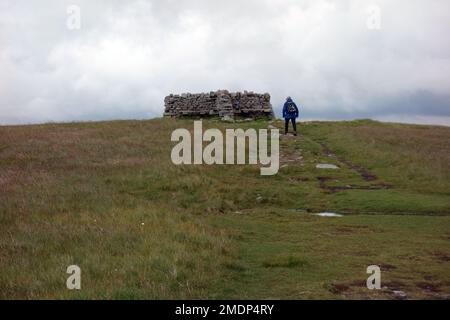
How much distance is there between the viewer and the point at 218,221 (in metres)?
18.1

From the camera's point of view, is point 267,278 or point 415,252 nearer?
point 267,278

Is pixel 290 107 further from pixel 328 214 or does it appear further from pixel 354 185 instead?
pixel 328 214

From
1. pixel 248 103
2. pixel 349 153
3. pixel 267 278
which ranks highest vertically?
pixel 248 103

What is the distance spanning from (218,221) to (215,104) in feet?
97.0

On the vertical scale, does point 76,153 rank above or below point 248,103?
below

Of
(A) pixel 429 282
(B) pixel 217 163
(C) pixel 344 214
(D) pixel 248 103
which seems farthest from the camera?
(D) pixel 248 103

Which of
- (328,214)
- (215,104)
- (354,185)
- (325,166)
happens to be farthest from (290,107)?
(328,214)

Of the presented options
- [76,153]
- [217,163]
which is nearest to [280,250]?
[217,163]

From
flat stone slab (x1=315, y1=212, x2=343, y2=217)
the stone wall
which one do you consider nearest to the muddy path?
flat stone slab (x1=315, y1=212, x2=343, y2=217)

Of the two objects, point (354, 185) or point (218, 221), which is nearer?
point (218, 221)
